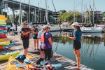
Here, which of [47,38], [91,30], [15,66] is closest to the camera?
[15,66]

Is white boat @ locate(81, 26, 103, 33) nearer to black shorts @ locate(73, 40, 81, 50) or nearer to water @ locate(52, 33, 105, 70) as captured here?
water @ locate(52, 33, 105, 70)

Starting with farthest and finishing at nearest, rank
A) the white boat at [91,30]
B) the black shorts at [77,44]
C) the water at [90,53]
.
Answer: the white boat at [91,30] → the water at [90,53] → the black shorts at [77,44]

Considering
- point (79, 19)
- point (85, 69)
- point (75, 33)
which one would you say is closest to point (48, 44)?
point (75, 33)

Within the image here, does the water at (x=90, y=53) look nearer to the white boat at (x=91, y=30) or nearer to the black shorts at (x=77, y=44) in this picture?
the black shorts at (x=77, y=44)

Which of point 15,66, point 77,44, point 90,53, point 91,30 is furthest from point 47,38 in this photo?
point 91,30

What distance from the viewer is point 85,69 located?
1374 centimetres

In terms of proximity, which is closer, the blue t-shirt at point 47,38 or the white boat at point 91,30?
the blue t-shirt at point 47,38

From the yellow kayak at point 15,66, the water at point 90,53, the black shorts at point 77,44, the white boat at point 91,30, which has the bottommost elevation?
the white boat at point 91,30

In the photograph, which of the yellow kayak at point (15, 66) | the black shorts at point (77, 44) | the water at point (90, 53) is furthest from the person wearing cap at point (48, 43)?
the water at point (90, 53)

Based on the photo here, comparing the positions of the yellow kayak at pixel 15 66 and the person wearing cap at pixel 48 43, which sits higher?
the person wearing cap at pixel 48 43

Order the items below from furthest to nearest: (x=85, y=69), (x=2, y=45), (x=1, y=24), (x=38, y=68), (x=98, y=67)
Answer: (x=1, y=24), (x=2, y=45), (x=98, y=67), (x=85, y=69), (x=38, y=68)

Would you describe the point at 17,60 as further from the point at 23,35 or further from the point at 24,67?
the point at 23,35

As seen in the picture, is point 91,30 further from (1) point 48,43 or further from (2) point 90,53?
(1) point 48,43

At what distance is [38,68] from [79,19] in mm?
114549
